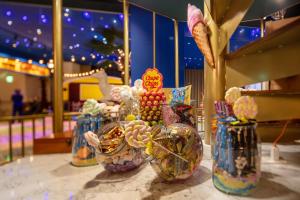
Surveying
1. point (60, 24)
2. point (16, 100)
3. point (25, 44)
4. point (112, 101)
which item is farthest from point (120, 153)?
point (25, 44)

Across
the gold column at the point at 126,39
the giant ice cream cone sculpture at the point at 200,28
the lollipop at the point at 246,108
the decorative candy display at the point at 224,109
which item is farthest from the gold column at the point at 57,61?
the lollipop at the point at 246,108

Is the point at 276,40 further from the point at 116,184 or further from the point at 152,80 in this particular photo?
the point at 116,184

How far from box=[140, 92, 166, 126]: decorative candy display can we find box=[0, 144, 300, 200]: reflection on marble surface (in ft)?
0.77

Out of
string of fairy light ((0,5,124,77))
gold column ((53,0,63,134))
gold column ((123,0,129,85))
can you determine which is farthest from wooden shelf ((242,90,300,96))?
string of fairy light ((0,5,124,77))

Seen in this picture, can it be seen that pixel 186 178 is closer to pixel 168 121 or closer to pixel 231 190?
pixel 231 190

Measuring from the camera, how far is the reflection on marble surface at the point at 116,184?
54 cm

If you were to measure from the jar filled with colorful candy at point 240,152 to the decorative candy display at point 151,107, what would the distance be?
0.40 metres

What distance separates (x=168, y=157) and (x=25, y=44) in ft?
14.1

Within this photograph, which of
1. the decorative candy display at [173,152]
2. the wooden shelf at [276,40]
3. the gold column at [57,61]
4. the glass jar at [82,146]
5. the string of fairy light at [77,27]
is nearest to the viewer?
the wooden shelf at [276,40]

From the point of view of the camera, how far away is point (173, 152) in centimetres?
58

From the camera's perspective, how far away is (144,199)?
0.52 metres

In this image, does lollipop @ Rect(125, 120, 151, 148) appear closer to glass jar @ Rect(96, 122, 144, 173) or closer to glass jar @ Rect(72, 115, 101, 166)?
glass jar @ Rect(96, 122, 144, 173)

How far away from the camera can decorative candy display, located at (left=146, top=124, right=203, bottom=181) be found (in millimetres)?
588

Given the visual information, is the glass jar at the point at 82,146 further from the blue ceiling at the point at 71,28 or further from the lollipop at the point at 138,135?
the blue ceiling at the point at 71,28
